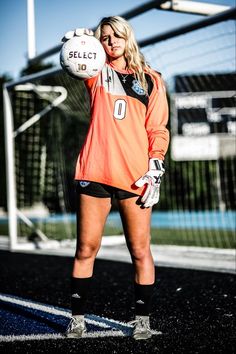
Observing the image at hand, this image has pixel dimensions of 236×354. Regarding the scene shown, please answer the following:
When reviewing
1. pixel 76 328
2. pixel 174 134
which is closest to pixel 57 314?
pixel 76 328

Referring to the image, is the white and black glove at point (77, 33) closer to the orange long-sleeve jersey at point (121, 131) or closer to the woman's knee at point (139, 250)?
the orange long-sleeve jersey at point (121, 131)

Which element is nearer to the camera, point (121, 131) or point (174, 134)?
point (121, 131)

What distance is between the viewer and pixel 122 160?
11.7 feet

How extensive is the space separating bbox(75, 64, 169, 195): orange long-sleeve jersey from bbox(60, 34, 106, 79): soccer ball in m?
0.07

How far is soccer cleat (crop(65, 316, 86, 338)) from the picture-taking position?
3631 millimetres

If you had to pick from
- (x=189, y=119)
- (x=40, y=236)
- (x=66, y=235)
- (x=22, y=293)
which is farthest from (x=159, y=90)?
(x=189, y=119)

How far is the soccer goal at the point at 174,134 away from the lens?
29.5 ft

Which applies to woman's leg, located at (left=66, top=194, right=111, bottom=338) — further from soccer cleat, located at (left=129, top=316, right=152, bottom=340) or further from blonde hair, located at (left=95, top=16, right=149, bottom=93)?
blonde hair, located at (left=95, top=16, right=149, bottom=93)

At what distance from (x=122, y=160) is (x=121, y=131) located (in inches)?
6.6

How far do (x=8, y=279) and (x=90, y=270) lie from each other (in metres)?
3.18

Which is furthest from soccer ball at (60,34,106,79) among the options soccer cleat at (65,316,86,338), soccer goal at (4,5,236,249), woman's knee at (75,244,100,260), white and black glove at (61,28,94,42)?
soccer goal at (4,5,236,249)

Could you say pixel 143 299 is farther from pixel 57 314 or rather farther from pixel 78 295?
pixel 57 314

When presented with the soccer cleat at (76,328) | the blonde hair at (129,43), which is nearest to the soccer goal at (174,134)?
the blonde hair at (129,43)

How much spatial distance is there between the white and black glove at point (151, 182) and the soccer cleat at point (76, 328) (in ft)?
2.57
